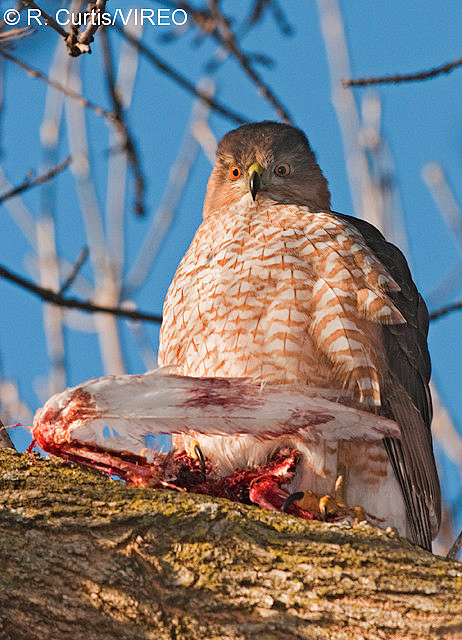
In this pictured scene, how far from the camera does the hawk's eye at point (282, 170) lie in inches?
195

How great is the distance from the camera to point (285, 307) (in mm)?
3430

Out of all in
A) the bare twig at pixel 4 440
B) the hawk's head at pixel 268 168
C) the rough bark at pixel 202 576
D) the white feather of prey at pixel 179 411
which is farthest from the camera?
the hawk's head at pixel 268 168

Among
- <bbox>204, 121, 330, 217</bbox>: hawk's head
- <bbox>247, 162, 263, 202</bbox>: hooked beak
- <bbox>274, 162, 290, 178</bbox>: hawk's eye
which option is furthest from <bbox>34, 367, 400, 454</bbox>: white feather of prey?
<bbox>274, 162, 290, 178</bbox>: hawk's eye

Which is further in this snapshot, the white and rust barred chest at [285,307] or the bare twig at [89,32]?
the white and rust barred chest at [285,307]

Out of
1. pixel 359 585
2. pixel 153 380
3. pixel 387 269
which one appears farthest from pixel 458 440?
pixel 359 585

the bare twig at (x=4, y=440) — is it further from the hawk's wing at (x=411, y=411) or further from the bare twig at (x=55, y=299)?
the hawk's wing at (x=411, y=411)

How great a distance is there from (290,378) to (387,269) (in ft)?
2.78

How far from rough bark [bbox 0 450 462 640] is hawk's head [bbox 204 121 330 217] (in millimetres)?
2634

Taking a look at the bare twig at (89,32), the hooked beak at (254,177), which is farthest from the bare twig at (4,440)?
the hooked beak at (254,177)

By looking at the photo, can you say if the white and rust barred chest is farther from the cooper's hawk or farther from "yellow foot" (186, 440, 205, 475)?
"yellow foot" (186, 440, 205, 475)

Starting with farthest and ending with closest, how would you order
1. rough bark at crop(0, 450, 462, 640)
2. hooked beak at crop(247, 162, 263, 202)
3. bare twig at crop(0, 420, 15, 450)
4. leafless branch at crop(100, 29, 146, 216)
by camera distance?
hooked beak at crop(247, 162, 263, 202) → leafless branch at crop(100, 29, 146, 216) → bare twig at crop(0, 420, 15, 450) → rough bark at crop(0, 450, 462, 640)

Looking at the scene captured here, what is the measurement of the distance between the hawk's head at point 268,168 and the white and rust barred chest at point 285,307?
2.82 ft

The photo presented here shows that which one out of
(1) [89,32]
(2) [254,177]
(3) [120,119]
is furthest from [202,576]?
(2) [254,177]

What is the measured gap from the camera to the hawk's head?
4.84 meters
